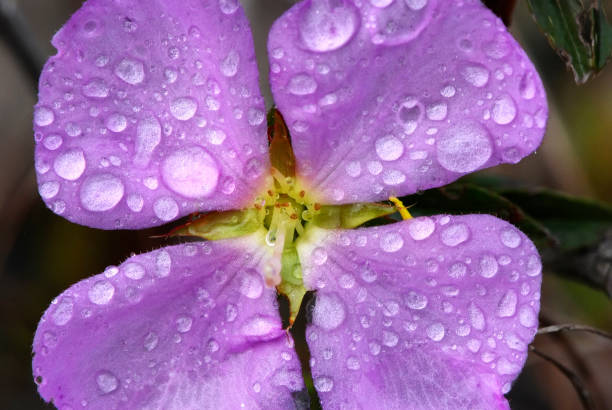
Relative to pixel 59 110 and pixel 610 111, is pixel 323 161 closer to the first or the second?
pixel 59 110

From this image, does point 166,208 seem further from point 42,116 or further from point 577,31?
point 577,31

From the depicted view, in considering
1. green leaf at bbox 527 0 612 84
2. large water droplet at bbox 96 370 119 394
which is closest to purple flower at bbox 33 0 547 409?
large water droplet at bbox 96 370 119 394

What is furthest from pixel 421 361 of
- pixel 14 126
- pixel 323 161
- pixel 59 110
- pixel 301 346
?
pixel 14 126

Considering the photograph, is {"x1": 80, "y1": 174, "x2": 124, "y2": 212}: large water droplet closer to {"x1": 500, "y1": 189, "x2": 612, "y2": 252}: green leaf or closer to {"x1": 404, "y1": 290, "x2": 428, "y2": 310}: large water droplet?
{"x1": 404, "y1": 290, "x2": 428, "y2": 310}: large water droplet

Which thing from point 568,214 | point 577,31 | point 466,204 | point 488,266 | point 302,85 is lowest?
point 568,214

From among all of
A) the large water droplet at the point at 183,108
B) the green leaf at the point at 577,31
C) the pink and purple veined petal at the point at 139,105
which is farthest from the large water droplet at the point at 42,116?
the green leaf at the point at 577,31

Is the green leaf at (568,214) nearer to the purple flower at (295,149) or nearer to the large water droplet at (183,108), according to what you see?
the purple flower at (295,149)

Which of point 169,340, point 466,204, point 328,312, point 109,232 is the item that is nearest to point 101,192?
point 169,340
